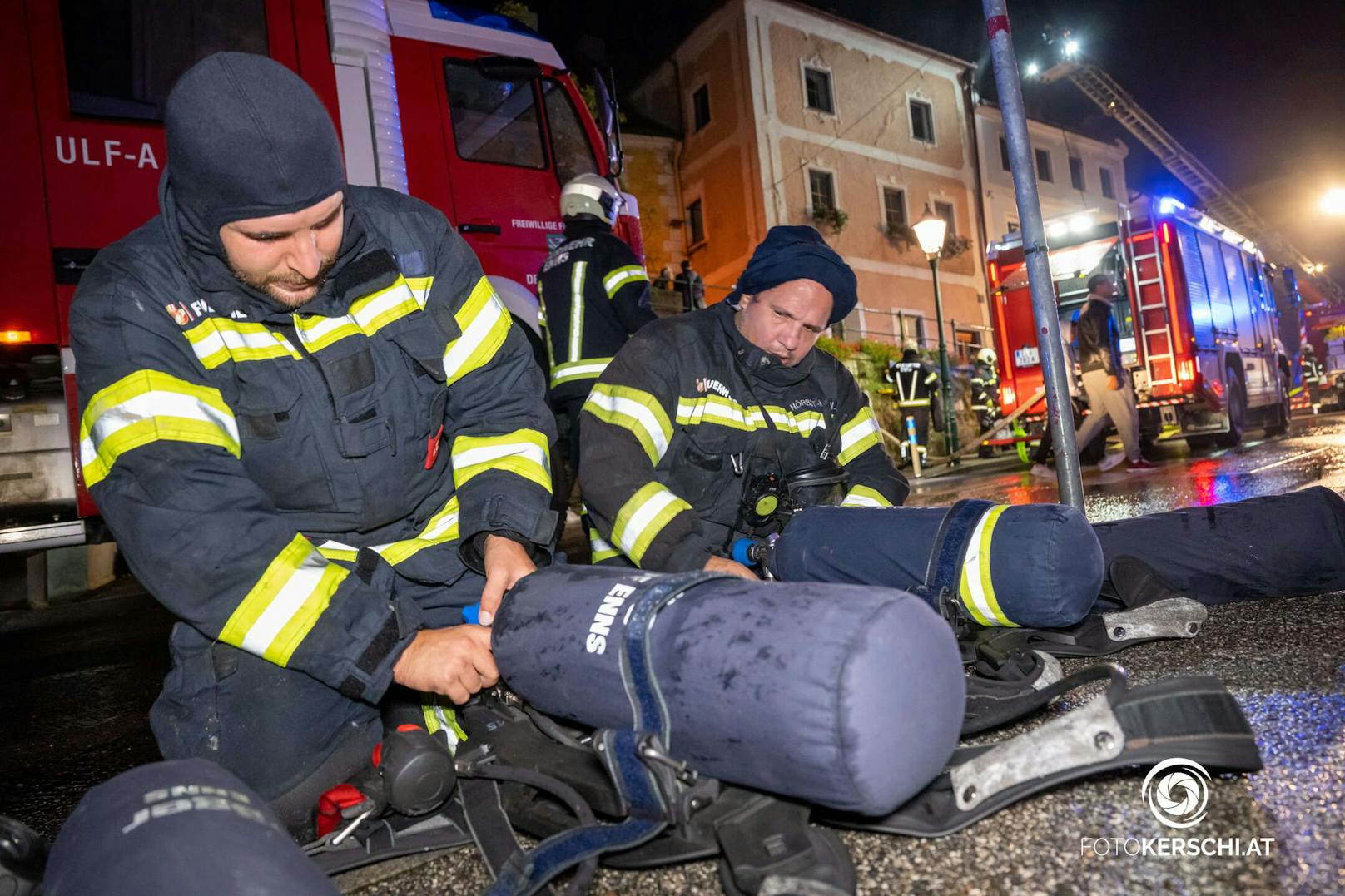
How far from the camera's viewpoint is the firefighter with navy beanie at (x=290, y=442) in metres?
1.44

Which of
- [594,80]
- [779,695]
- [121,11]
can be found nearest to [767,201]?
[594,80]

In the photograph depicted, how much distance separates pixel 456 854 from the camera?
4.51 ft

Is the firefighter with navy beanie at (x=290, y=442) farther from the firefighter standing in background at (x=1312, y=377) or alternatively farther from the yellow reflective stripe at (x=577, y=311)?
the firefighter standing in background at (x=1312, y=377)

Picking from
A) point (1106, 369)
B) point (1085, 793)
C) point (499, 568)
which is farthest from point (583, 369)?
point (1106, 369)

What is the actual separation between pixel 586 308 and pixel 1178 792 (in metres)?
3.12

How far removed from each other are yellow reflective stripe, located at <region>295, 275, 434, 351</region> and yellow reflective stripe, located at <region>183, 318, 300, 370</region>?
0.05 meters

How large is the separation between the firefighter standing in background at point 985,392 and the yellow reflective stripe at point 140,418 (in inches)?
521

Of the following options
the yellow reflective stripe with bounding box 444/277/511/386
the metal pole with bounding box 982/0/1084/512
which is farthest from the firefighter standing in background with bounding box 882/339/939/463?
the yellow reflective stripe with bounding box 444/277/511/386

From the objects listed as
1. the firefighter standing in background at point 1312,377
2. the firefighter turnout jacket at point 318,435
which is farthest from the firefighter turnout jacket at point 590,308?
the firefighter standing in background at point 1312,377

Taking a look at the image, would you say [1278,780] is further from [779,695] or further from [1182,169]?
[1182,169]

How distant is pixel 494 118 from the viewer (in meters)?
4.62

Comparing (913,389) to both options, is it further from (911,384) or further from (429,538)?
(429,538)

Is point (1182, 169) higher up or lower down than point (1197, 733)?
higher up

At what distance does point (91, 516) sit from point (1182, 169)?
3067 centimetres
